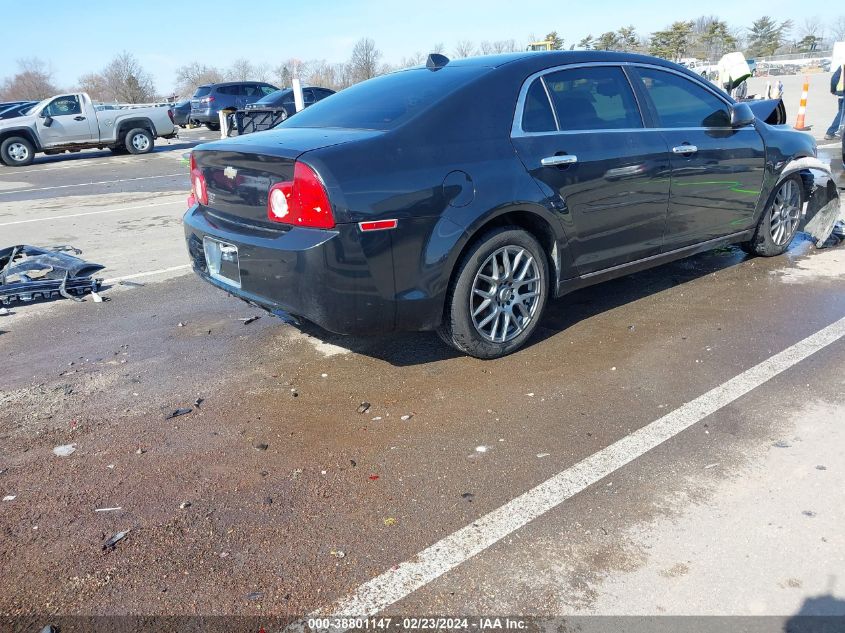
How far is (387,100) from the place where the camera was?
4168 millimetres

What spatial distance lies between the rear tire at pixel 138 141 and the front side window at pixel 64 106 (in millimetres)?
1438

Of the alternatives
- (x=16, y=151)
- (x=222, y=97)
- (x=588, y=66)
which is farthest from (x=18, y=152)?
(x=588, y=66)

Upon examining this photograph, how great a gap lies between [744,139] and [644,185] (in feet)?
4.29

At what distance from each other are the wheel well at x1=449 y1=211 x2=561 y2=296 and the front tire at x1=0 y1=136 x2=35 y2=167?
749 inches

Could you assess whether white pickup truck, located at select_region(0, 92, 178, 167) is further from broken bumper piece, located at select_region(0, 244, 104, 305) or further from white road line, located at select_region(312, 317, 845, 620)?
white road line, located at select_region(312, 317, 845, 620)

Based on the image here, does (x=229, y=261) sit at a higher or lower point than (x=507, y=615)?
higher

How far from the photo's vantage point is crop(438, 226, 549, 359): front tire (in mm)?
3902

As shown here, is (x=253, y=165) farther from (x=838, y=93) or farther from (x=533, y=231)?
(x=838, y=93)

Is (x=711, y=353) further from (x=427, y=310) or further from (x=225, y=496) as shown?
(x=225, y=496)

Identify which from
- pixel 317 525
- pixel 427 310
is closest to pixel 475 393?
pixel 427 310

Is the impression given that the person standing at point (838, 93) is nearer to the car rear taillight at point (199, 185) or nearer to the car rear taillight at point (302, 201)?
the car rear taillight at point (199, 185)

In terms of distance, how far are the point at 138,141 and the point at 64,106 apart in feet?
6.94

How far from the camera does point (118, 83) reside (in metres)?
66.2

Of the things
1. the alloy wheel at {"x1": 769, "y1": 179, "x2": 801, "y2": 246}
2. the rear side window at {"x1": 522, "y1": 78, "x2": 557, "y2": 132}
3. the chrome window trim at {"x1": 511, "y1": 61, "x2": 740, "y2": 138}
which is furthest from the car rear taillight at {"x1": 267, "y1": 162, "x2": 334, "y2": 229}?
the alloy wheel at {"x1": 769, "y1": 179, "x2": 801, "y2": 246}
